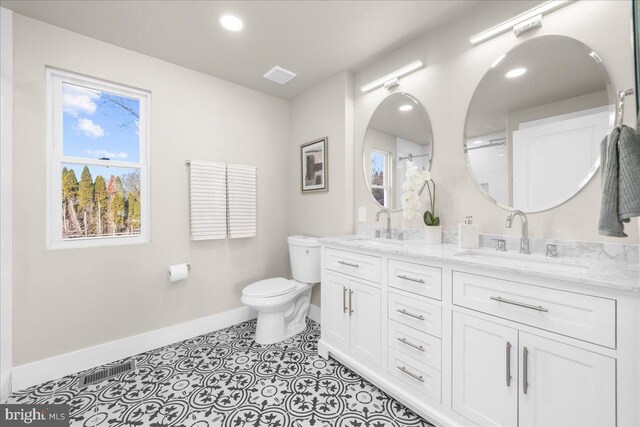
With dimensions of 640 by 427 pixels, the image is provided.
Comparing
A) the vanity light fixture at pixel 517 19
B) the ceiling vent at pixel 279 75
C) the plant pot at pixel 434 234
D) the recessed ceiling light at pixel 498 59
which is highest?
the ceiling vent at pixel 279 75

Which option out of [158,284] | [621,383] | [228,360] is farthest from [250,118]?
[621,383]

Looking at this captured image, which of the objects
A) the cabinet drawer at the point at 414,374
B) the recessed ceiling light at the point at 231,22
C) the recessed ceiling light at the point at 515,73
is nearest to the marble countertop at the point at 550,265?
the cabinet drawer at the point at 414,374

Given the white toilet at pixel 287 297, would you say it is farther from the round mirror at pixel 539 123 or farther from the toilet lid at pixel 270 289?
the round mirror at pixel 539 123

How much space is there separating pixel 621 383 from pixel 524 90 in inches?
58.0

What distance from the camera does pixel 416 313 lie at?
151 cm

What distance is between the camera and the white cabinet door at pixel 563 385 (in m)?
0.94

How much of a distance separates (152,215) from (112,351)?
3.63 feet

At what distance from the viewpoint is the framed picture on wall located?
2707 mm

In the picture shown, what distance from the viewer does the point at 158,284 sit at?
7.57 feet

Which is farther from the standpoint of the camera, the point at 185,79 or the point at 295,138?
the point at 295,138

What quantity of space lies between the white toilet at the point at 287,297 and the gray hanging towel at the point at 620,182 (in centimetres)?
195

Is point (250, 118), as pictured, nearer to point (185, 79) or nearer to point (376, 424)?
point (185, 79)

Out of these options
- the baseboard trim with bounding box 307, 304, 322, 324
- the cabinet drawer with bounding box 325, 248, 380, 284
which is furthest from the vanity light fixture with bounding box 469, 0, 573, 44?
the baseboard trim with bounding box 307, 304, 322, 324

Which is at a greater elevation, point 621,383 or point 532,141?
point 532,141
